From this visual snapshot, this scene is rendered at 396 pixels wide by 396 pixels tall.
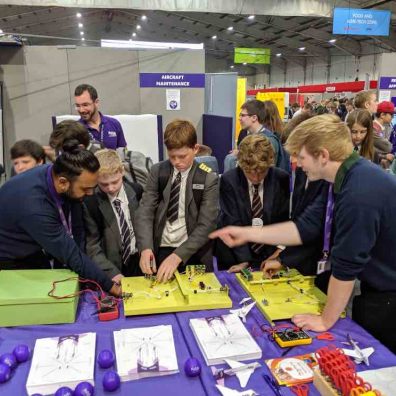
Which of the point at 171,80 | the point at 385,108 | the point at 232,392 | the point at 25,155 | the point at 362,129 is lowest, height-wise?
the point at 232,392

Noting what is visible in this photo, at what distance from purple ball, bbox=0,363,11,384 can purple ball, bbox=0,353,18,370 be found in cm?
1

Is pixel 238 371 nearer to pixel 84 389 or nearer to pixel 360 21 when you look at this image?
pixel 84 389

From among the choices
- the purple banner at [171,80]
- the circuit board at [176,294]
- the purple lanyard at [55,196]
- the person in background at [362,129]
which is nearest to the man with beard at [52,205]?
the purple lanyard at [55,196]

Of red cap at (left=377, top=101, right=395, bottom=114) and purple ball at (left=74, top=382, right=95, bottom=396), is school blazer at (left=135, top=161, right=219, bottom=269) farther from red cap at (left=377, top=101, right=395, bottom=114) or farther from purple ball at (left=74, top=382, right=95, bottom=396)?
red cap at (left=377, top=101, right=395, bottom=114)

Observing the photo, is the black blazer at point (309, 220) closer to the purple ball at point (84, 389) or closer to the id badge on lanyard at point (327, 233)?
the id badge on lanyard at point (327, 233)

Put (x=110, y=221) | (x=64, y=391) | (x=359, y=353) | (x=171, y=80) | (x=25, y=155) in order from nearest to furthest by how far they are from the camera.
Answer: (x=64, y=391) → (x=359, y=353) → (x=110, y=221) → (x=25, y=155) → (x=171, y=80)

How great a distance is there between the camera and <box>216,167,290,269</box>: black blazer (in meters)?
2.08

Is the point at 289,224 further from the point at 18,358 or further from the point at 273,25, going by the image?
the point at 273,25

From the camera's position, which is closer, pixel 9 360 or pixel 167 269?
pixel 9 360

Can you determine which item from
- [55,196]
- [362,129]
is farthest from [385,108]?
[55,196]

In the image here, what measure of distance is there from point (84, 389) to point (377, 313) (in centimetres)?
107

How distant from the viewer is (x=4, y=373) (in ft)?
3.78

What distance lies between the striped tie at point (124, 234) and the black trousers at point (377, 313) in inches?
42.5

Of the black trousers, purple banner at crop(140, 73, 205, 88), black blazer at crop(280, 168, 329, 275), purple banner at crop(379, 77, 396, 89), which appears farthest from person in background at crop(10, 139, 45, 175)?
purple banner at crop(379, 77, 396, 89)
